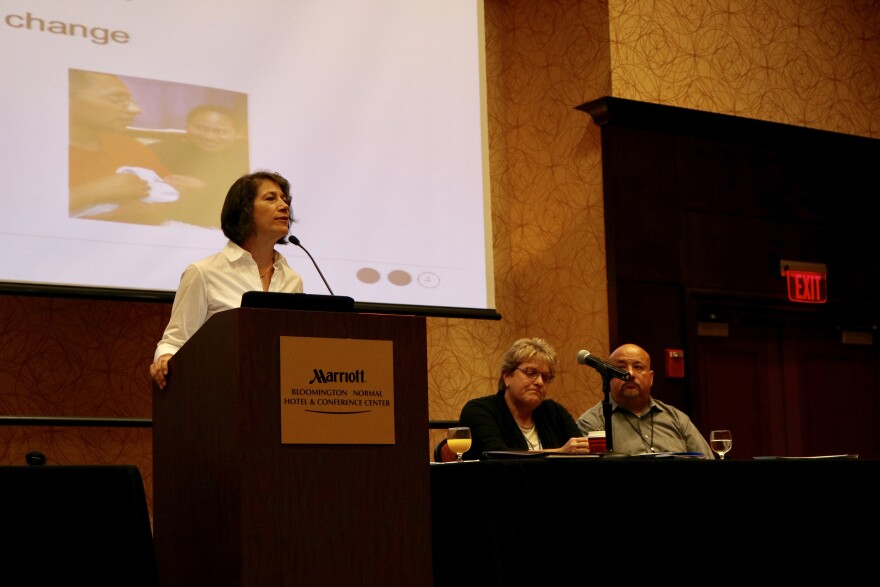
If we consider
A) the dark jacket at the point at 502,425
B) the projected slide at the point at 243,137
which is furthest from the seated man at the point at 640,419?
the projected slide at the point at 243,137

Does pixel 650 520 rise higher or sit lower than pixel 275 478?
lower

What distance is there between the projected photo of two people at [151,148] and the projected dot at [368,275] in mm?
606

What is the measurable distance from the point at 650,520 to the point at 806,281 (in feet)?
11.3

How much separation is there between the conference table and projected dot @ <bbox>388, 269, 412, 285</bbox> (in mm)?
1951

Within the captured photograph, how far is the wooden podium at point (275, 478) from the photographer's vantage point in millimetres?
2104

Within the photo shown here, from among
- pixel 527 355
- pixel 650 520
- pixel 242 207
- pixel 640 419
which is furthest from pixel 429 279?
pixel 650 520

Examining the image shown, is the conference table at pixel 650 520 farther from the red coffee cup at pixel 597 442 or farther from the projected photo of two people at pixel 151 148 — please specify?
the projected photo of two people at pixel 151 148

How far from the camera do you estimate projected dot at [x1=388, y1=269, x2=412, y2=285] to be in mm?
4645

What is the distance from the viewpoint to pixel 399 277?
184 inches

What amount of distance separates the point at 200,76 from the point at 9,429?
1.52 m

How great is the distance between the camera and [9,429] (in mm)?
4363

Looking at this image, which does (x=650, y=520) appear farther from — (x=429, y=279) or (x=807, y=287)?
(x=807, y=287)

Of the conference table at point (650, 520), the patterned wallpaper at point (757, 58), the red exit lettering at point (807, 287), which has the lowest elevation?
the conference table at point (650, 520)

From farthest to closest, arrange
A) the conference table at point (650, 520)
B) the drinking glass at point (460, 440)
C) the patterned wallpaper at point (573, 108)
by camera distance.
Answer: the patterned wallpaper at point (573, 108) → the drinking glass at point (460, 440) → the conference table at point (650, 520)
